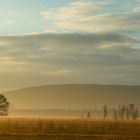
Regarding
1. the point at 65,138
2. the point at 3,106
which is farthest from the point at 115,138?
the point at 3,106

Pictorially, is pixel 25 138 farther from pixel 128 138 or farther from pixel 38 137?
pixel 128 138

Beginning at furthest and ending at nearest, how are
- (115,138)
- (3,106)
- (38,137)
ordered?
(3,106), (38,137), (115,138)

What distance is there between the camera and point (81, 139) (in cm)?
4072

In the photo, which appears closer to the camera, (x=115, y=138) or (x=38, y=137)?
(x=115, y=138)

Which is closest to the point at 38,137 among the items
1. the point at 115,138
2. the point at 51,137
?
the point at 51,137

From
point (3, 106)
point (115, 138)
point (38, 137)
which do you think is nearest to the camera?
point (115, 138)

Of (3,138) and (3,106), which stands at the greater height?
(3,106)

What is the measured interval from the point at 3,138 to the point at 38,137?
3.17 meters

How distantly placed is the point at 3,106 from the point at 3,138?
60.8m

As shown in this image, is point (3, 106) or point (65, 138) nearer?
point (65, 138)

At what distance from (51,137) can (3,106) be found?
195 ft

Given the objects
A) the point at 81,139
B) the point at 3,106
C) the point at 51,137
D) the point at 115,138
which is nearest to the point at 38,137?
the point at 51,137

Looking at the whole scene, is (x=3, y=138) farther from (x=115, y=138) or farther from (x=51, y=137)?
(x=115, y=138)

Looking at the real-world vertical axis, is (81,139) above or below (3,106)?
below
